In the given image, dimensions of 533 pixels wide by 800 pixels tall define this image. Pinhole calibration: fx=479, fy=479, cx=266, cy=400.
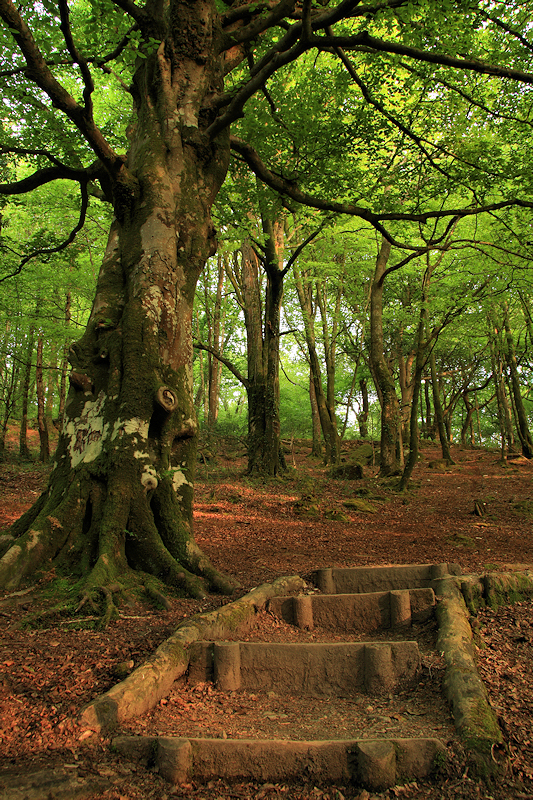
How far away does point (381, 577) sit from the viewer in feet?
13.5

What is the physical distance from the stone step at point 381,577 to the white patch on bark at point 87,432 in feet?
7.79

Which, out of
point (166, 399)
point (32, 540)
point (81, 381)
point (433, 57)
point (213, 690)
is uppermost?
point (433, 57)

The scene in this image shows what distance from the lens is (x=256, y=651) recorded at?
9.00ft

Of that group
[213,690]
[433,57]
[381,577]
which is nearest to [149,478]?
[213,690]

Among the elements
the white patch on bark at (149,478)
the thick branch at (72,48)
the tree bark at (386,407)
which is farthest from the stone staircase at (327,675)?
the tree bark at (386,407)

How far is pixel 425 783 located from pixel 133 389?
3584 millimetres

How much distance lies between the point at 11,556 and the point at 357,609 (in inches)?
108

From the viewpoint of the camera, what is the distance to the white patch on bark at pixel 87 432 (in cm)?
440

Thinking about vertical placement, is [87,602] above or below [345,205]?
below

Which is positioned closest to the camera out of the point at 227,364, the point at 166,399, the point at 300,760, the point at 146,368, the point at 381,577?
the point at 300,760

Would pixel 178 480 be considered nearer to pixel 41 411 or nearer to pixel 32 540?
pixel 32 540

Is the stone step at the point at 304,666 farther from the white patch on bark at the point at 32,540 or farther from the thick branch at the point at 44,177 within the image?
the thick branch at the point at 44,177

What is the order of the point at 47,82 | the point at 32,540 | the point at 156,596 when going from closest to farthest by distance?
the point at 156,596, the point at 32,540, the point at 47,82

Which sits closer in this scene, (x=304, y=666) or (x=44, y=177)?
(x=304, y=666)
